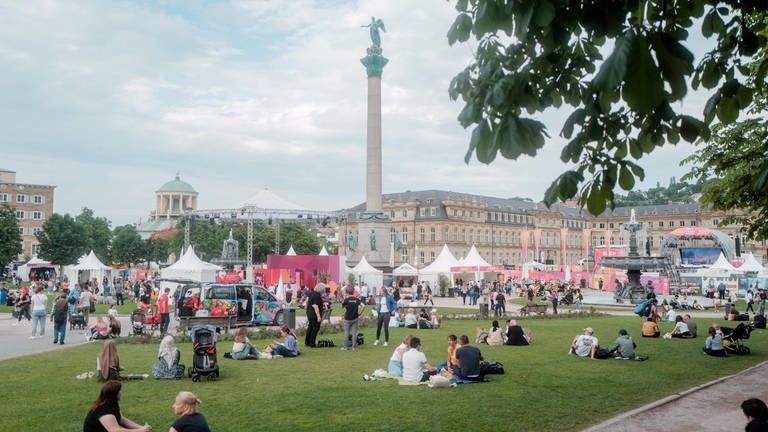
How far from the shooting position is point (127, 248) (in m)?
101

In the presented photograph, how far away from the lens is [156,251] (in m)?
108

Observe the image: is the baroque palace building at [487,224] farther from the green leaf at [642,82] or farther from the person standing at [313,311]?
the green leaf at [642,82]

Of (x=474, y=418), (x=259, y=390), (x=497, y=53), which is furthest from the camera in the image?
(x=259, y=390)

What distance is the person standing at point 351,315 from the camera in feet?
51.4

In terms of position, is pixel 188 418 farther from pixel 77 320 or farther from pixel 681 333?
pixel 77 320

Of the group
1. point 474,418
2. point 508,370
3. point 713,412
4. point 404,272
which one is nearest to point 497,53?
point 474,418

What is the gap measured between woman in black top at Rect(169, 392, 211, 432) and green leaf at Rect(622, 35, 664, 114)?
5521 mm

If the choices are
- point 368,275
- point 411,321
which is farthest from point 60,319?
point 368,275

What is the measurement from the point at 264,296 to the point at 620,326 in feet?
46.6

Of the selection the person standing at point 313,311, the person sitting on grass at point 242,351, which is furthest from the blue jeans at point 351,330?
the person sitting on grass at point 242,351

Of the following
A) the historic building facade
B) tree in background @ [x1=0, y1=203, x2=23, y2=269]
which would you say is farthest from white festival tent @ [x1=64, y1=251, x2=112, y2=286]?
the historic building facade

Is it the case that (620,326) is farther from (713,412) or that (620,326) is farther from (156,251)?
(156,251)

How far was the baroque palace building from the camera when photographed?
9869cm

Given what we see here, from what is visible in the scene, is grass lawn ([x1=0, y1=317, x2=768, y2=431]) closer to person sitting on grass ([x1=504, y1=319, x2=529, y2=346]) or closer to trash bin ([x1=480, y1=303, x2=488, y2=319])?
person sitting on grass ([x1=504, y1=319, x2=529, y2=346])
